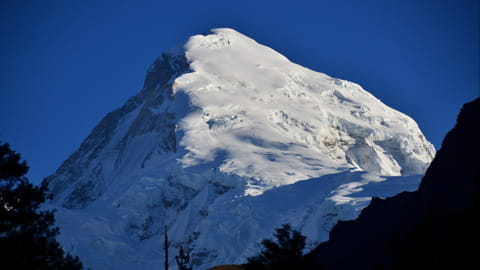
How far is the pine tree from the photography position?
2391 cm

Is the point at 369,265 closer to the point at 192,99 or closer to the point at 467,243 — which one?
the point at 467,243

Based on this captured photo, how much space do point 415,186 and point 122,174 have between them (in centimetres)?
8484

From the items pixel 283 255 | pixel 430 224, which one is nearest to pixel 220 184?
pixel 283 255

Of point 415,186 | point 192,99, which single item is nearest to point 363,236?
point 415,186

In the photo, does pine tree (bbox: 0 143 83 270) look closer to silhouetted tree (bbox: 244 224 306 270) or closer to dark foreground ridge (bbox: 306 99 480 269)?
silhouetted tree (bbox: 244 224 306 270)

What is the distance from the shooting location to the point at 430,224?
26484 mm

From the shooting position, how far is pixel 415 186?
13275cm

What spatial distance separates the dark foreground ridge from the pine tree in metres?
10.3

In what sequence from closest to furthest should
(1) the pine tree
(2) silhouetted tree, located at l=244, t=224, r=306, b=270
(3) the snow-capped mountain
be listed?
(1) the pine tree < (2) silhouetted tree, located at l=244, t=224, r=306, b=270 < (3) the snow-capped mountain

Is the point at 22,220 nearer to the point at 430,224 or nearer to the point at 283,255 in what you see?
the point at 283,255

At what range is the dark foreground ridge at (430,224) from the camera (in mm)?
24078

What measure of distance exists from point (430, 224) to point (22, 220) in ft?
47.6

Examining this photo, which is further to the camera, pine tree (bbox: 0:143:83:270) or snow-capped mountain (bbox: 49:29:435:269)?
snow-capped mountain (bbox: 49:29:435:269)

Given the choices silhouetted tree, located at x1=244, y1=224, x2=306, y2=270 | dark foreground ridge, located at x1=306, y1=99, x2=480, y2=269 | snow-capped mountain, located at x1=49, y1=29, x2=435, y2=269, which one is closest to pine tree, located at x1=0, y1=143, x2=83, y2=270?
silhouetted tree, located at x1=244, y1=224, x2=306, y2=270
